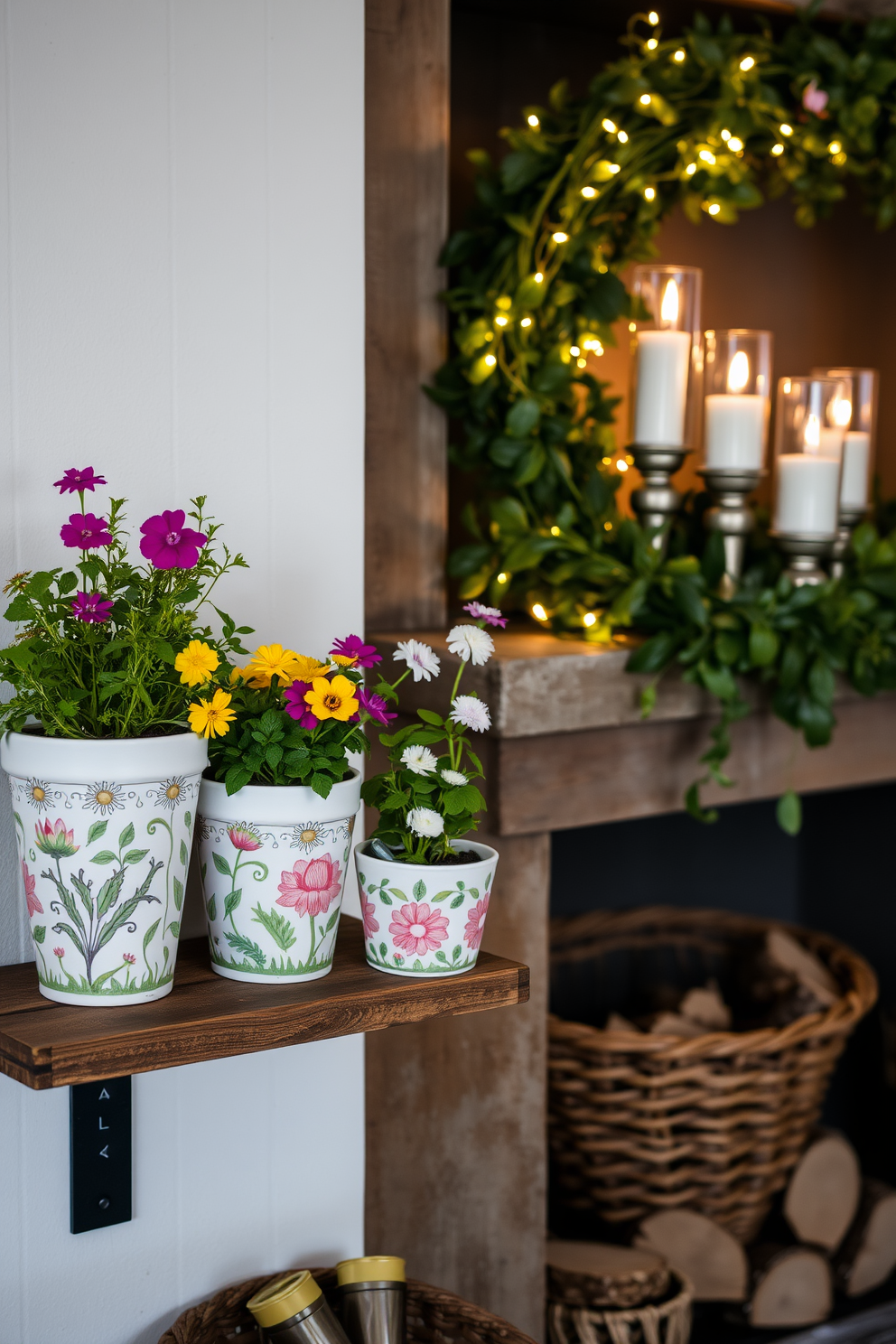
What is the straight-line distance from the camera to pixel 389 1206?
1.26m

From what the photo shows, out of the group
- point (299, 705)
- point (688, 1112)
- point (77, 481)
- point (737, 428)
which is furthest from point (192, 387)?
point (688, 1112)

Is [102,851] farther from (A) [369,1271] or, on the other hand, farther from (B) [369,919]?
(A) [369,1271]

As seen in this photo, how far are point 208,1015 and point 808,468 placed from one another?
954mm

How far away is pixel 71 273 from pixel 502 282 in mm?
473

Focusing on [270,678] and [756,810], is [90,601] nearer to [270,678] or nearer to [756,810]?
[270,678]

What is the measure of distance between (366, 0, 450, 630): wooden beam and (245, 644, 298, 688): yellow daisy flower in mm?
410

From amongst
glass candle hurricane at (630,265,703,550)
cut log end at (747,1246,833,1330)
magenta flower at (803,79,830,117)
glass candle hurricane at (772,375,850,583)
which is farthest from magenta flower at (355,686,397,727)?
cut log end at (747,1246,833,1330)

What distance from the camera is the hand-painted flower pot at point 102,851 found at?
30.0 inches

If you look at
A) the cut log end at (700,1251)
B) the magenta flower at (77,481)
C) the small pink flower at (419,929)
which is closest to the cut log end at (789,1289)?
the cut log end at (700,1251)

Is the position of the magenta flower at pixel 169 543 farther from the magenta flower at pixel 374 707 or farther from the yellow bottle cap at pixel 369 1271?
the yellow bottle cap at pixel 369 1271

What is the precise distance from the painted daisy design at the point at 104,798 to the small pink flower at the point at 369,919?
0.66 feet

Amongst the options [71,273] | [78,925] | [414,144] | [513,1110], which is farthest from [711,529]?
[78,925]

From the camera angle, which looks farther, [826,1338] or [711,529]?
[826,1338]

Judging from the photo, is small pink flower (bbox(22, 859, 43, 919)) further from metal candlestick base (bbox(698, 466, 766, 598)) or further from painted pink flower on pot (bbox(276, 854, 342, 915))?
metal candlestick base (bbox(698, 466, 766, 598))
